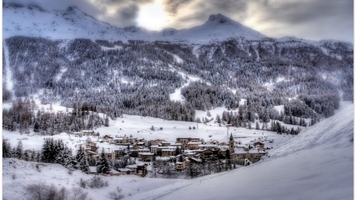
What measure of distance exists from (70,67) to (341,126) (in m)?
4.04

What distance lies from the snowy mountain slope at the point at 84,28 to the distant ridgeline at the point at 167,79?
4.2 inches

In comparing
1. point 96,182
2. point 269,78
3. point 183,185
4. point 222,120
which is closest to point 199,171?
point 183,185

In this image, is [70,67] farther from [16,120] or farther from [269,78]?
[269,78]

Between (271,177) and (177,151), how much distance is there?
1.33m

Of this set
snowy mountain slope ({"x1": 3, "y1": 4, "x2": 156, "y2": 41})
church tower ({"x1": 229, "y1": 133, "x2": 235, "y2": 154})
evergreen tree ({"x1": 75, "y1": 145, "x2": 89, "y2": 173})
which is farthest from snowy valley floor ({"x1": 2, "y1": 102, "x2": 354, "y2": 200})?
snowy mountain slope ({"x1": 3, "y1": 4, "x2": 156, "y2": 41})

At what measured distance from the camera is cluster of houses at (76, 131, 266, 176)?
15.0ft

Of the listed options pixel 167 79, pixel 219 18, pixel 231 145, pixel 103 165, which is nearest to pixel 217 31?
pixel 219 18

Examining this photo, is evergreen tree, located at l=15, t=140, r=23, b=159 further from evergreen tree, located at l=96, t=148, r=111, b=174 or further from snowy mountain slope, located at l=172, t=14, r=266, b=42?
snowy mountain slope, located at l=172, t=14, r=266, b=42

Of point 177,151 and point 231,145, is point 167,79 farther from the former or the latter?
point 231,145

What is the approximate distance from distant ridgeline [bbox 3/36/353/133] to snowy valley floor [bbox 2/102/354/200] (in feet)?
1.25

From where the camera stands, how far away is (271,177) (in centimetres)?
416

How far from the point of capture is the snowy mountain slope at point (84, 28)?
178 inches

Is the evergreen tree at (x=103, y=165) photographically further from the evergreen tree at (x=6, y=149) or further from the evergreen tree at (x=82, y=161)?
the evergreen tree at (x=6, y=149)

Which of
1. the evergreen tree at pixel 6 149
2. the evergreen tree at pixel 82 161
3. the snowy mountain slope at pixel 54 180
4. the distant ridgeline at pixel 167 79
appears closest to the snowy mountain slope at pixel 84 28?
the distant ridgeline at pixel 167 79
